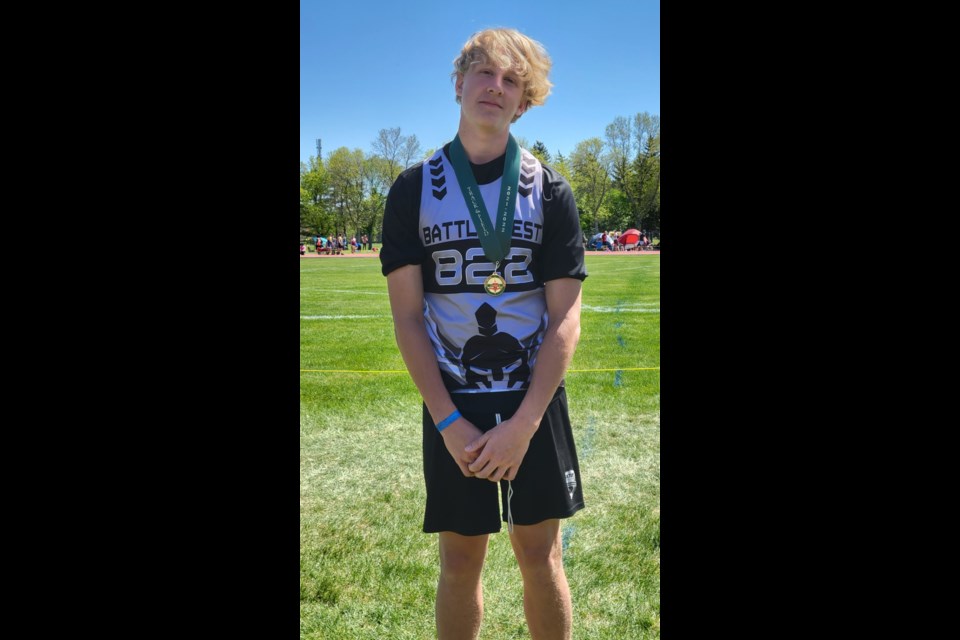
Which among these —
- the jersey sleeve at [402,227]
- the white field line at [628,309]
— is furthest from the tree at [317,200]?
the jersey sleeve at [402,227]

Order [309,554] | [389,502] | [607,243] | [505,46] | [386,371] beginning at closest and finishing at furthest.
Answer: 1. [505,46]
2. [309,554]
3. [389,502]
4. [386,371]
5. [607,243]

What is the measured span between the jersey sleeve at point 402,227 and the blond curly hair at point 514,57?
39cm

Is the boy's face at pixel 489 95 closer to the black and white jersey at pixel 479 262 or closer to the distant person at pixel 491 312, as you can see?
the distant person at pixel 491 312

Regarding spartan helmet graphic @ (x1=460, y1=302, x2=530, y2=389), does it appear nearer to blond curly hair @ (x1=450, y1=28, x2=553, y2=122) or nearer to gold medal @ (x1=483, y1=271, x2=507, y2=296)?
gold medal @ (x1=483, y1=271, x2=507, y2=296)

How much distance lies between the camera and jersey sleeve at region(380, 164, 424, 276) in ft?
6.30

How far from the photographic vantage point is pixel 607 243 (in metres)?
38.9

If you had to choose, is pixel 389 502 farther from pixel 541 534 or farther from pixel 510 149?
pixel 510 149

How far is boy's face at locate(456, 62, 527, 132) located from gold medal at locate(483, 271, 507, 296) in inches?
17.7

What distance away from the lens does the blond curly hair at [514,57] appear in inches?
74.3

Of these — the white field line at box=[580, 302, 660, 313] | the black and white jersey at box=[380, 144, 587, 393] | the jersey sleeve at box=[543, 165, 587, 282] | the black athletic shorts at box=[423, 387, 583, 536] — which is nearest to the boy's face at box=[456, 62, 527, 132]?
the black and white jersey at box=[380, 144, 587, 393]

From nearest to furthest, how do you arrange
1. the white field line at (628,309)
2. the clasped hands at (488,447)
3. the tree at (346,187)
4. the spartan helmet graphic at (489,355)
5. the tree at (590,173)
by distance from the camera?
the clasped hands at (488,447) → the spartan helmet graphic at (489,355) → the white field line at (628,309) → the tree at (590,173) → the tree at (346,187)
